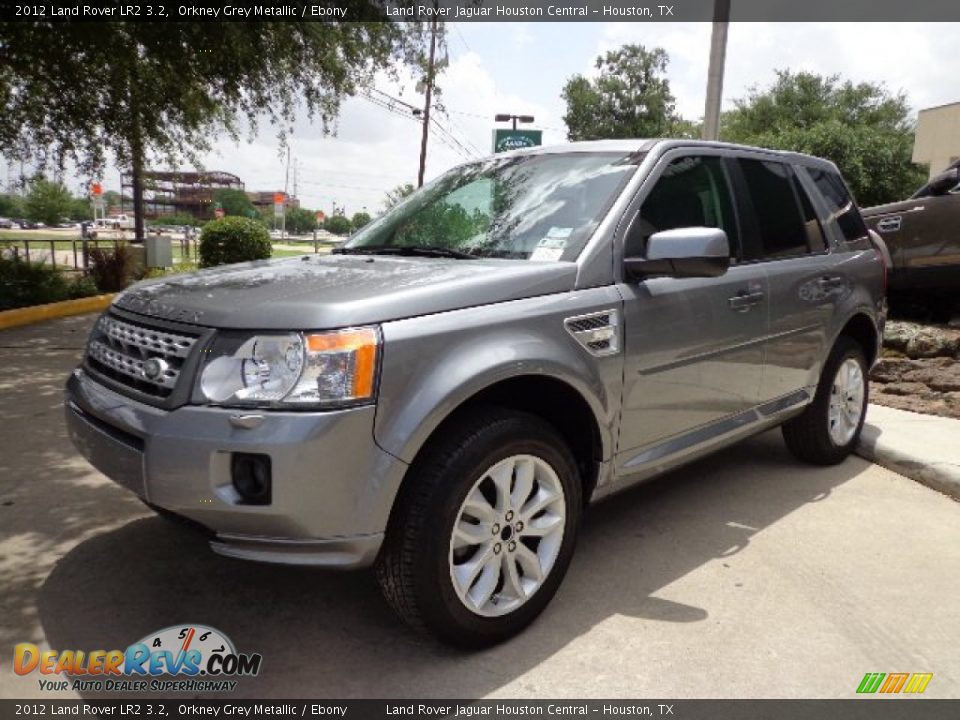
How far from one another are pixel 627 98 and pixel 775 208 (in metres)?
41.6

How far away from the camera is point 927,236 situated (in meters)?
7.00

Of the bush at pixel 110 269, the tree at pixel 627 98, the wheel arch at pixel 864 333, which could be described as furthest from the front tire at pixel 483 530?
the tree at pixel 627 98

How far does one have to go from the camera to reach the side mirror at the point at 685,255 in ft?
8.99

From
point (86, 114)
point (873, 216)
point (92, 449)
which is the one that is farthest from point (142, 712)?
point (86, 114)

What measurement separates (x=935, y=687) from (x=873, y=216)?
6.12 meters

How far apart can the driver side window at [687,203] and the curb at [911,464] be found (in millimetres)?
1940

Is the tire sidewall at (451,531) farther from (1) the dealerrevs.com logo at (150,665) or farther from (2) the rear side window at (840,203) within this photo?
(2) the rear side window at (840,203)

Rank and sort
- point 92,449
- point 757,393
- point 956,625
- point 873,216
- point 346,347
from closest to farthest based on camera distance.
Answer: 1. point 346,347
2. point 92,449
3. point 956,625
4. point 757,393
5. point 873,216

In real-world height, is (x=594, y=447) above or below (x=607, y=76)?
below

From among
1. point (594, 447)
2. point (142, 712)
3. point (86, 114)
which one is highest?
point (86, 114)

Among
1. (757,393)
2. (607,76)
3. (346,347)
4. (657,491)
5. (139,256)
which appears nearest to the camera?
(346,347)

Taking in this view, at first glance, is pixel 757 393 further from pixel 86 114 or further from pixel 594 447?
pixel 86 114

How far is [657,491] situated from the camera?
4082mm

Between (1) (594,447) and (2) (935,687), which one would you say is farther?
(1) (594,447)
